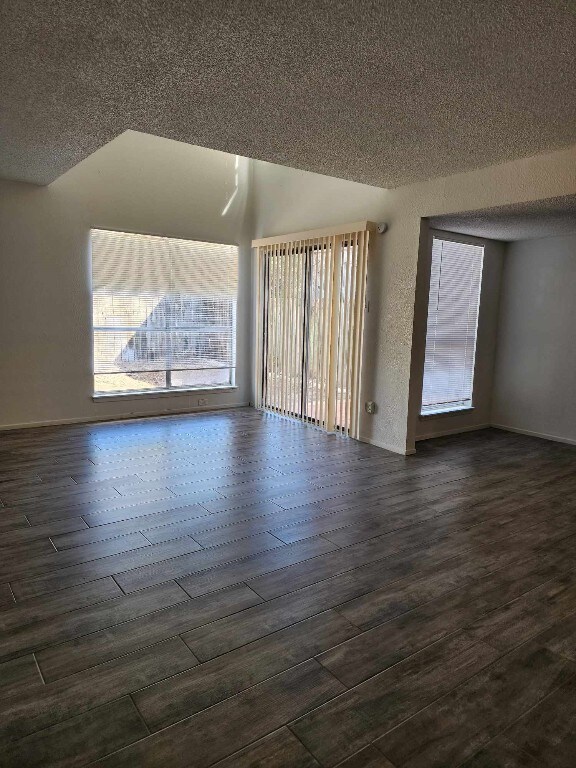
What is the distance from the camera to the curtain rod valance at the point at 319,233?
511cm

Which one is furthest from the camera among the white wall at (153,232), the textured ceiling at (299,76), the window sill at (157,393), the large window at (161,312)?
the window sill at (157,393)

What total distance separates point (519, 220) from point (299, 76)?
2.88 m

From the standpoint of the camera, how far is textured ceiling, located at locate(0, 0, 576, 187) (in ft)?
6.73

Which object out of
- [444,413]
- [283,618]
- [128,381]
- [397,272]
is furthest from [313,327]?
[283,618]

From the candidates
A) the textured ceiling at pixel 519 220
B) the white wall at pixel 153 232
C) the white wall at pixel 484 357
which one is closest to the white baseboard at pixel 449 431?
the white wall at pixel 484 357

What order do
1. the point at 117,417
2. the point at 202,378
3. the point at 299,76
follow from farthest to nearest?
the point at 202,378 → the point at 117,417 → the point at 299,76

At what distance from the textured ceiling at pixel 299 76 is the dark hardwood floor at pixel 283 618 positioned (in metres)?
2.50

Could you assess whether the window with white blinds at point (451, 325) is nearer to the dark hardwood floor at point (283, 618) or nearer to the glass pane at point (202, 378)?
the dark hardwood floor at point (283, 618)

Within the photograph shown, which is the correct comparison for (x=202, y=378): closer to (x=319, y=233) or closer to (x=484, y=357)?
(x=319, y=233)

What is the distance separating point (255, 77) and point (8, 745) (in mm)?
2943

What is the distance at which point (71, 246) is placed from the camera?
555 centimetres

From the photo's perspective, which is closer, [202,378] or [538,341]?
[538,341]

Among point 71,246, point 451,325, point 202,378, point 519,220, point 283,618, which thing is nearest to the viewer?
point 283,618

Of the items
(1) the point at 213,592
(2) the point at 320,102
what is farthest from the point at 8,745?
(2) the point at 320,102
